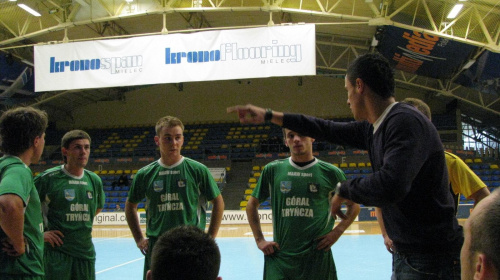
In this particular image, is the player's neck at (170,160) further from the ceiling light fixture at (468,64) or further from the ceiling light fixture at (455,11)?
the ceiling light fixture at (468,64)

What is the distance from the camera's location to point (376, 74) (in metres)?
2.13

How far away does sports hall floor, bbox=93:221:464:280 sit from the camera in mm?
6910

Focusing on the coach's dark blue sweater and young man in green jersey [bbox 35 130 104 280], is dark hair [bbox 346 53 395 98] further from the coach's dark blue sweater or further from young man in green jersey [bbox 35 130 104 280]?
young man in green jersey [bbox 35 130 104 280]

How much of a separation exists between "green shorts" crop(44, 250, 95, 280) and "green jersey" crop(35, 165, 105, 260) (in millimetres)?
48

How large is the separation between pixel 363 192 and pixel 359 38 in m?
17.1

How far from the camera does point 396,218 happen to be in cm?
209

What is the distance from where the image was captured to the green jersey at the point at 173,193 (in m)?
3.64

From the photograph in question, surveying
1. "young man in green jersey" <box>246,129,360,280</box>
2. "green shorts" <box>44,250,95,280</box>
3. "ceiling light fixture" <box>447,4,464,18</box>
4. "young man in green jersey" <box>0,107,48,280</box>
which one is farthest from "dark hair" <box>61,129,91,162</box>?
"ceiling light fixture" <box>447,4,464,18</box>

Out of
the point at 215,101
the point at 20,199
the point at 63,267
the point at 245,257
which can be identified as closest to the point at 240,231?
the point at 245,257

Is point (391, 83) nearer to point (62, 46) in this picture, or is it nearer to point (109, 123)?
point (62, 46)

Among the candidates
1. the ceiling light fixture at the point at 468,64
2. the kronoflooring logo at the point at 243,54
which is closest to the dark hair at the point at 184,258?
the kronoflooring logo at the point at 243,54

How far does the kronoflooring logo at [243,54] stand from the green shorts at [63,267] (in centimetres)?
626

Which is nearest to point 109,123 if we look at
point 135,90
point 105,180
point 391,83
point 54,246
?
point 135,90

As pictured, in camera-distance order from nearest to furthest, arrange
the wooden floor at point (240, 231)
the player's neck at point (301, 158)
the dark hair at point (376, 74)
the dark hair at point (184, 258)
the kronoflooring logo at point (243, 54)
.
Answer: the dark hair at point (184, 258) → the dark hair at point (376, 74) → the player's neck at point (301, 158) → the kronoflooring logo at point (243, 54) → the wooden floor at point (240, 231)
